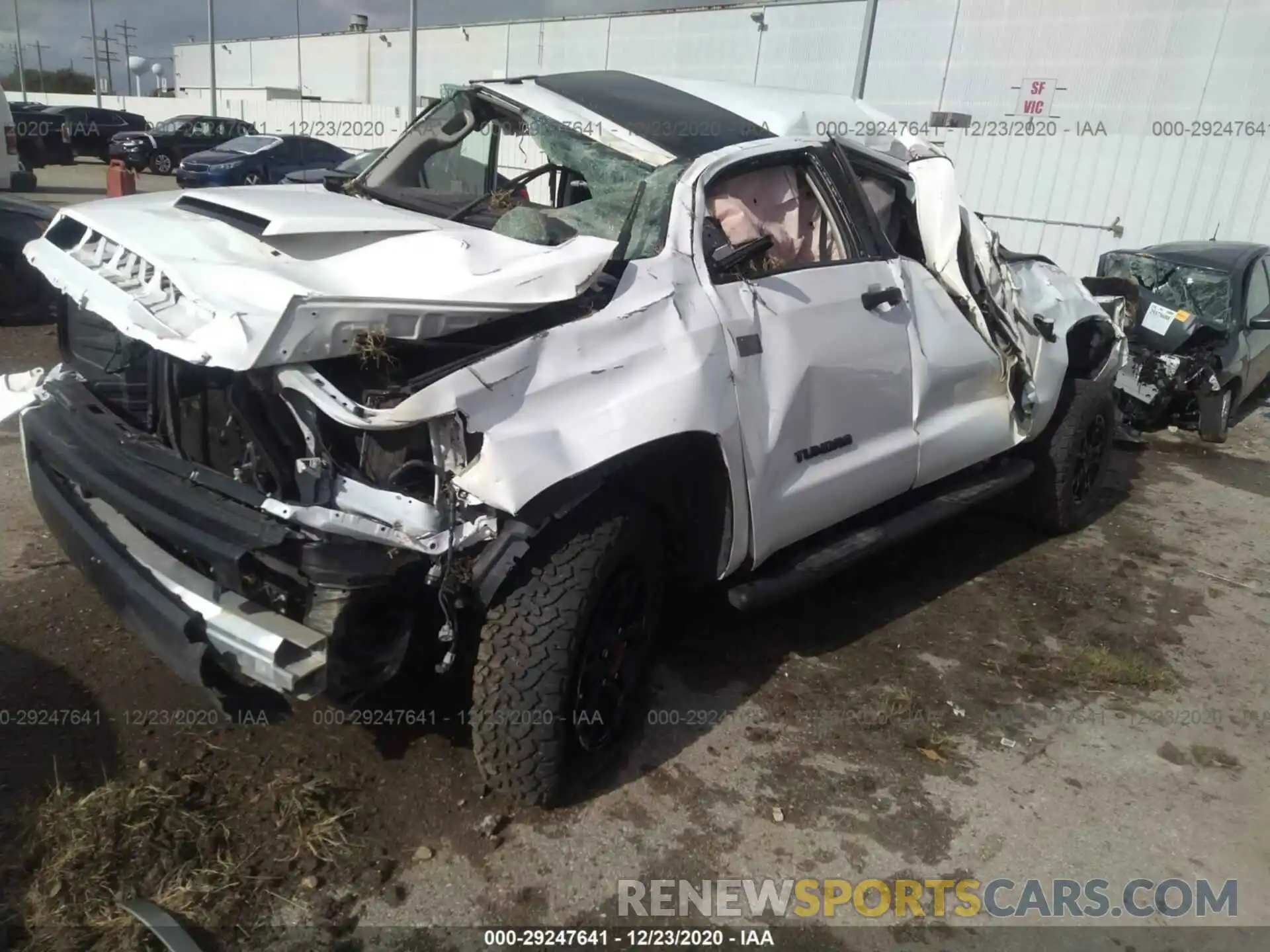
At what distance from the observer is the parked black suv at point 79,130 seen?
24.3 meters

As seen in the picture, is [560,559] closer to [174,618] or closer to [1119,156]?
[174,618]

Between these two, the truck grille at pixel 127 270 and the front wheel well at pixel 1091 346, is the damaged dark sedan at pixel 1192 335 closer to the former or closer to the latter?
the front wheel well at pixel 1091 346

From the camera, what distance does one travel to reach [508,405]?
7.84 feet

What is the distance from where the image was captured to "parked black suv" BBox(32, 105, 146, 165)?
24.3 metres

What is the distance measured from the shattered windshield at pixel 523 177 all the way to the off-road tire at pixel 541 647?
87 cm

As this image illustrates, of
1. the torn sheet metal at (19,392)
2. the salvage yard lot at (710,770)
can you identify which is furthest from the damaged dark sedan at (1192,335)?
the torn sheet metal at (19,392)

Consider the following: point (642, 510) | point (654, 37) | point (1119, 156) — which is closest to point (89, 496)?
point (642, 510)

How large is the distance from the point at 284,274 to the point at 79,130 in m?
28.3

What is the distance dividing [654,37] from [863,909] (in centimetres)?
3058

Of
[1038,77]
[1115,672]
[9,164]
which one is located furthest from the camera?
[1038,77]

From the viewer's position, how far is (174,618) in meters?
2.37

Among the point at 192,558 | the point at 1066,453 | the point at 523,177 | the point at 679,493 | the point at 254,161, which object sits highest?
the point at 523,177

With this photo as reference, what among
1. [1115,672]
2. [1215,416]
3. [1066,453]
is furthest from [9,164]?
[1215,416]

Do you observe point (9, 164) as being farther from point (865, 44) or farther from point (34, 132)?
point (34, 132)
